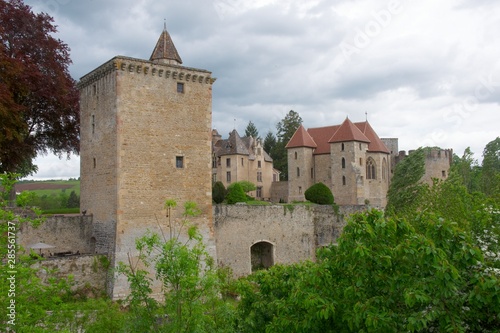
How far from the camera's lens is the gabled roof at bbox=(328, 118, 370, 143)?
47281mm

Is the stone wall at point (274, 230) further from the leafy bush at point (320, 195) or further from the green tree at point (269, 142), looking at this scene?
the green tree at point (269, 142)

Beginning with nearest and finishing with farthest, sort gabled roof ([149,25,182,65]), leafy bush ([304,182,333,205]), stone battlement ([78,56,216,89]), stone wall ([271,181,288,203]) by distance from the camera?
stone battlement ([78,56,216,89]), gabled roof ([149,25,182,65]), leafy bush ([304,182,333,205]), stone wall ([271,181,288,203])

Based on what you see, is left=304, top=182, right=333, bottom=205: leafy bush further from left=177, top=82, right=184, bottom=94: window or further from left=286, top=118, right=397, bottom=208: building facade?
left=177, top=82, right=184, bottom=94: window

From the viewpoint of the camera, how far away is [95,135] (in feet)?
78.0

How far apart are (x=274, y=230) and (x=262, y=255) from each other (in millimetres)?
1928

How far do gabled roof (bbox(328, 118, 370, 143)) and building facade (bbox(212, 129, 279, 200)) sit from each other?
45.4ft

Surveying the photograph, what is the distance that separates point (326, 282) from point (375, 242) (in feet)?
4.00

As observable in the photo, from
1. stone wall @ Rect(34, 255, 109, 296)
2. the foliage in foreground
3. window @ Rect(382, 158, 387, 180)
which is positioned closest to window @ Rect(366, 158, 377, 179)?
window @ Rect(382, 158, 387, 180)

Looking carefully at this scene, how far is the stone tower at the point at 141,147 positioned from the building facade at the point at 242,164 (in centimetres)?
3358

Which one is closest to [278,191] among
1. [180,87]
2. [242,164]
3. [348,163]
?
[242,164]

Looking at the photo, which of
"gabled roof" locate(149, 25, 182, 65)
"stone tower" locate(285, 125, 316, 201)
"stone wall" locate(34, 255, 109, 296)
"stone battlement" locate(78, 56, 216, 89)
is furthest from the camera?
"stone tower" locate(285, 125, 316, 201)

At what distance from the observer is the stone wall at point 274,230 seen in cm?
2706

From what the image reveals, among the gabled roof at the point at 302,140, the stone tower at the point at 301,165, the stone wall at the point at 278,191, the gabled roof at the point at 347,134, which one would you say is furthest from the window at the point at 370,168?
the stone wall at the point at 278,191

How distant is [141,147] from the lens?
22.4 metres
